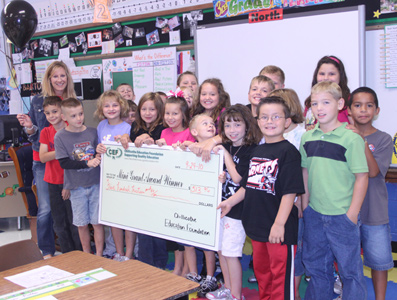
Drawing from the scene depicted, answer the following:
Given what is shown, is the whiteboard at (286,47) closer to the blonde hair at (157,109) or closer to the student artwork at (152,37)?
the student artwork at (152,37)

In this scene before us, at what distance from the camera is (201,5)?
15.3 feet

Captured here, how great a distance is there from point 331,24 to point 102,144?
228cm

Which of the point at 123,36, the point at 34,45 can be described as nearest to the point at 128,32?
the point at 123,36

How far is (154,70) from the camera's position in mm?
5191

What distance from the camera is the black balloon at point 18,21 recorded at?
391cm

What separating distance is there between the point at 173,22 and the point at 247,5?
1058mm

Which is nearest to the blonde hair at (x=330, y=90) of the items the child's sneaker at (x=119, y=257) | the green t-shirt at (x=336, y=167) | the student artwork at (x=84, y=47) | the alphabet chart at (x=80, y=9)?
the green t-shirt at (x=336, y=167)

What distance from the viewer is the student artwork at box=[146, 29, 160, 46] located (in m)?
5.14

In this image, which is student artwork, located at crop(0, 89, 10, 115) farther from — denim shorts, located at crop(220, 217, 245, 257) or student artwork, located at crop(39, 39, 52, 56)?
denim shorts, located at crop(220, 217, 245, 257)

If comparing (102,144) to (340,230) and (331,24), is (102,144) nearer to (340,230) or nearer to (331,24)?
(340,230)

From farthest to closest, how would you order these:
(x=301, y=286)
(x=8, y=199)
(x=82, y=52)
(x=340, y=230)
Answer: (x=82, y=52) → (x=8, y=199) → (x=301, y=286) → (x=340, y=230)

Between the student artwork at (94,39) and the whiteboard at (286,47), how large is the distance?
1709 mm

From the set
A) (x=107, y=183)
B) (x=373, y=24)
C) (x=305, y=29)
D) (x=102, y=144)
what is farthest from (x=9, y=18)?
(x=373, y=24)

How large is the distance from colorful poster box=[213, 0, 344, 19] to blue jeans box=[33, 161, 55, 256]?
2429 millimetres
